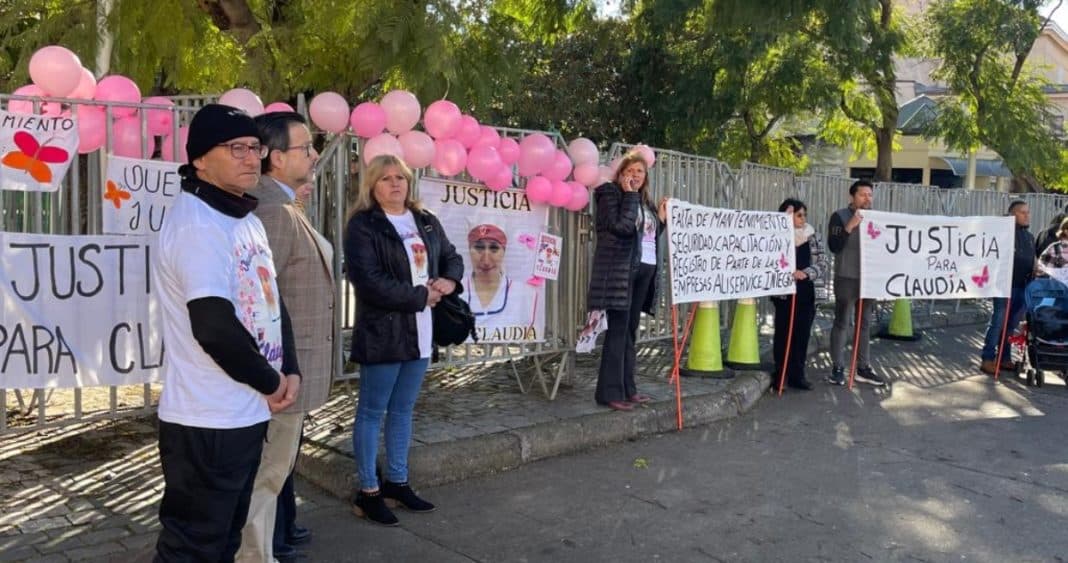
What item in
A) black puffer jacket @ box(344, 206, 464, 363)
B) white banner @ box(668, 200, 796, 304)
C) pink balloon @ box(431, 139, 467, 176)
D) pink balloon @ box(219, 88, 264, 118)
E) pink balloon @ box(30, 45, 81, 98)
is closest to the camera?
black puffer jacket @ box(344, 206, 464, 363)

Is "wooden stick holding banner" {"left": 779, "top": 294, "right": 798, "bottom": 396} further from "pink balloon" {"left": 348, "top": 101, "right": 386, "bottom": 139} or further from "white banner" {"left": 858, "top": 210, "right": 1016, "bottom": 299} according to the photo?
"pink balloon" {"left": 348, "top": 101, "right": 386, "bottom": 139}

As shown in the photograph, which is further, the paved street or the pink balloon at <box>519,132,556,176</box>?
the pink balloon at <box>519,132,556,176</box>

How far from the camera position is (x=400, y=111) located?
18.5 feet

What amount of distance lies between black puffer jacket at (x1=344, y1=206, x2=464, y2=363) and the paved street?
3.04 ft

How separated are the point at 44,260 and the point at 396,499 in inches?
87.5

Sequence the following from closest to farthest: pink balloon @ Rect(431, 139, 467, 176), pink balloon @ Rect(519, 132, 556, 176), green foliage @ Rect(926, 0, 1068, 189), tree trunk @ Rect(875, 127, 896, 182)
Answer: pink balloon @ Rect(431, 139, 467, 176)
pink balloon @ Rect(519, 132, 556, 176)
green foliage @ Rect(926, 0, 1068, 189)
tree trunk @ Rect(875, 127, 896, 182)


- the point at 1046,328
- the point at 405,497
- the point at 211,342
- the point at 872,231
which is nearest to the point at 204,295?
the point at 211,342

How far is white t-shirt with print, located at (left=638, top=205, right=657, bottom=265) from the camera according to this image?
6734 mm

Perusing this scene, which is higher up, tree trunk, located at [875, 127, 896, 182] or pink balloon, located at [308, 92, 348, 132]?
tree trunk, located at [875, 127, 896, 182]

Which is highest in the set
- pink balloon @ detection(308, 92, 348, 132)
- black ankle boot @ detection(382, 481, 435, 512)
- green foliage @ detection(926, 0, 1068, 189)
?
green foliage @ detection(926, 0, 1068, 189)

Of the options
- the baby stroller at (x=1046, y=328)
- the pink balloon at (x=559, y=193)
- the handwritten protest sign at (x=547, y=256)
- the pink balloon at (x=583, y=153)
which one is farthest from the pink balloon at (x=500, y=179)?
→ the baby stroller at (x=1046, y=328)

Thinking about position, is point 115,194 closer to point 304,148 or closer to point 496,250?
point 304,148

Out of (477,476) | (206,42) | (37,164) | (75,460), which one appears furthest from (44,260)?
(206,42)

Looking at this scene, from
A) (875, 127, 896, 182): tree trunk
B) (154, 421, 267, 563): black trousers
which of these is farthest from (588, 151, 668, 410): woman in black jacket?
(875, 127, 896, 182): tree trunk
